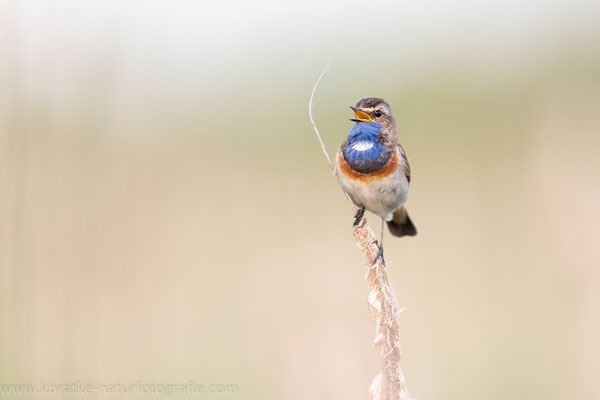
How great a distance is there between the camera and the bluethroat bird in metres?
3.73

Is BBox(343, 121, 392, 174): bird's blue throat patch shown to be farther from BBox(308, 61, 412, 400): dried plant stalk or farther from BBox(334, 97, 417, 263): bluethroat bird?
BBox(308, 61, 412, 400): dried plant stalk

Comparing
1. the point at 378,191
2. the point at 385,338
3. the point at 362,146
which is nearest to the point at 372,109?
the point at 362,146

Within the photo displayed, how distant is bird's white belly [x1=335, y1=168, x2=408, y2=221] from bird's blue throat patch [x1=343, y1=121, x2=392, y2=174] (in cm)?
8

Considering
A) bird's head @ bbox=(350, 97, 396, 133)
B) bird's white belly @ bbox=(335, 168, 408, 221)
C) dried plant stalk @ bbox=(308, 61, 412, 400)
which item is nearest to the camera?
dried plant stalk @ bbox=(308, 61, 412, 400)

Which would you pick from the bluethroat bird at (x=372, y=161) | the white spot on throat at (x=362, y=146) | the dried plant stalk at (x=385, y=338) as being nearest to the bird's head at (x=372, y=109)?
the bluethroat bird at (x=372, y=161)

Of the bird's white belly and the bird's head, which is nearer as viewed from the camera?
the bird's head

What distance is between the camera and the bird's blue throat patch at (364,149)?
3.74 metres

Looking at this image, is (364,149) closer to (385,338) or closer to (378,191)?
(378,191)

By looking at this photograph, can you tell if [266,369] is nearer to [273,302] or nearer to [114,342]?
[273,302]

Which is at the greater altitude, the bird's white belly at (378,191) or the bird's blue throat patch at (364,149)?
the bird's blue throat patch at (364,149)

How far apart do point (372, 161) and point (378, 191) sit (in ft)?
0.57

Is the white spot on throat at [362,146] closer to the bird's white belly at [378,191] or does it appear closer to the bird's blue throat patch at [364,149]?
the bird's blue throat patch at [364,149]

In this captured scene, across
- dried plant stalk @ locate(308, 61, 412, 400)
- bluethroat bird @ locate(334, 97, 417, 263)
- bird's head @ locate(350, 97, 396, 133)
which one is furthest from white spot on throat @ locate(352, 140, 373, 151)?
dried plant stalk @ locate(308, 61, 412, 400)

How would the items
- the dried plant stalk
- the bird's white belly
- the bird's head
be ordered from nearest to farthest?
the dried plant stalk < the bird's head < the bird's white belly
